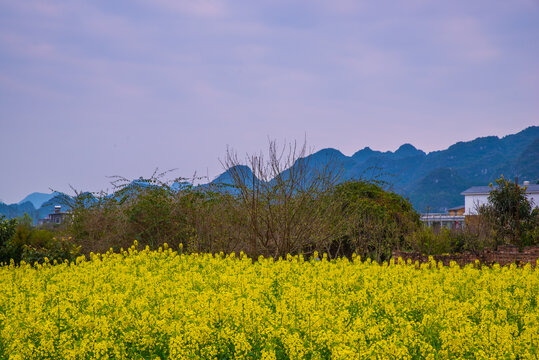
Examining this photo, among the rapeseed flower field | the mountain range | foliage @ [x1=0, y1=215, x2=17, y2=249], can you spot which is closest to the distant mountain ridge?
the mountain range

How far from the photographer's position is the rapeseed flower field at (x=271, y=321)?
4.43m

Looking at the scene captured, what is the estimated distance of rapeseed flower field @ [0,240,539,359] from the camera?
4.43 metres

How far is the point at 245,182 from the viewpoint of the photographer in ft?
42.1

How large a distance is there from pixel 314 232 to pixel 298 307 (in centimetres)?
Answer: 804

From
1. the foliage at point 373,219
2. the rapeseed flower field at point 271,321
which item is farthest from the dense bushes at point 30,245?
the foliage at point 373,219

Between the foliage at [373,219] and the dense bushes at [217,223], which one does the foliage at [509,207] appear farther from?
the dense bushes at [217,223]

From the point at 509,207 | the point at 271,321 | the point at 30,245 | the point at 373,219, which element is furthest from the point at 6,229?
the point at 509,207

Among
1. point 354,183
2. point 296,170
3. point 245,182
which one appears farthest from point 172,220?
point 354,183

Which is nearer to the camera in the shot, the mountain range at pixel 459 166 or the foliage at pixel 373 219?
the foliage at pixel 373 219

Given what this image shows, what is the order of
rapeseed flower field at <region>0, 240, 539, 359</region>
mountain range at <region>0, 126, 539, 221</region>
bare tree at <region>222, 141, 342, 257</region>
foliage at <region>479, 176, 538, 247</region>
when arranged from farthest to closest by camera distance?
1. mountain range at <region>0, 126, 539, 221</region>
2. foliage at <region>479, 176, 538, 247</region>
3. bare tree at <region>222, 141, 342, 257</region>
4. rapeseed flower field at <region>0, 240, 539, 359</region>

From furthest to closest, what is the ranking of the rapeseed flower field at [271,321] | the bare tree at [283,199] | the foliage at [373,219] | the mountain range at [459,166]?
the mountain range at [459,166]
the foliage at [373,219]
the bare tree at [283,199]
the rapeseed flower field at [271,321]

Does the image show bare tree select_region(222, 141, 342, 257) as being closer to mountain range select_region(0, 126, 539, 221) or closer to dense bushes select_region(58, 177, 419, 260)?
dense bushes select_region(58, 177, 419, 260)

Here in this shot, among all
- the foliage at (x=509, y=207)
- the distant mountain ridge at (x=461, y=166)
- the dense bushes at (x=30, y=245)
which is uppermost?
the distant mountain ridge at (x=461, y=166)

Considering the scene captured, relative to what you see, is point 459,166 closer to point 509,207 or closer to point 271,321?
point 509,207
